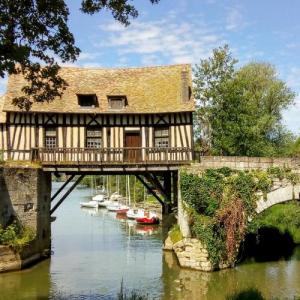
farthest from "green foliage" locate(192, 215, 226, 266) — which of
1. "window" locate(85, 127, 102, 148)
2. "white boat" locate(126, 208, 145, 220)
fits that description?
"white boat" locate(126, 208, 145, 220)

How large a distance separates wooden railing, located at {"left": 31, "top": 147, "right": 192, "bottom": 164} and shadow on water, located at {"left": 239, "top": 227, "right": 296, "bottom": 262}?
523cm

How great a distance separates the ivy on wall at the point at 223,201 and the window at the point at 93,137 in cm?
558

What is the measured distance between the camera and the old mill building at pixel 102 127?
2164 cm

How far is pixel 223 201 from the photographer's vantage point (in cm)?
1797

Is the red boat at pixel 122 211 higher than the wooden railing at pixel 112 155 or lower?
lower

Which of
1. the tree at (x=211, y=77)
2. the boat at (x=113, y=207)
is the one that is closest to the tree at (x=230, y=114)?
the tree at (x=211, y=77)

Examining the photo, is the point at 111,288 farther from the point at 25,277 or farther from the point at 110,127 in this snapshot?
the point at 110,127

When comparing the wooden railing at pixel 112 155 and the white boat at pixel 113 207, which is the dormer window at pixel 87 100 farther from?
the white boat at pixel 113 207

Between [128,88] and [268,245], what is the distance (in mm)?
10489

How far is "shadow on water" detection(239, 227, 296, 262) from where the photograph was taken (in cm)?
2119

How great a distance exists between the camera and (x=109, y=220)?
39500 mm

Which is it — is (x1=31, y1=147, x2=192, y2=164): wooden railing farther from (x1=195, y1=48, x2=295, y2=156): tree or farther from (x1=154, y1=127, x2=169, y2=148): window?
(x1=195, y1=48, x2=295, y2=156): tree

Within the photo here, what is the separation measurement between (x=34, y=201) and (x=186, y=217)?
653 centimetres

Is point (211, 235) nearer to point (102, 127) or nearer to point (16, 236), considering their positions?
point (16, 236)
